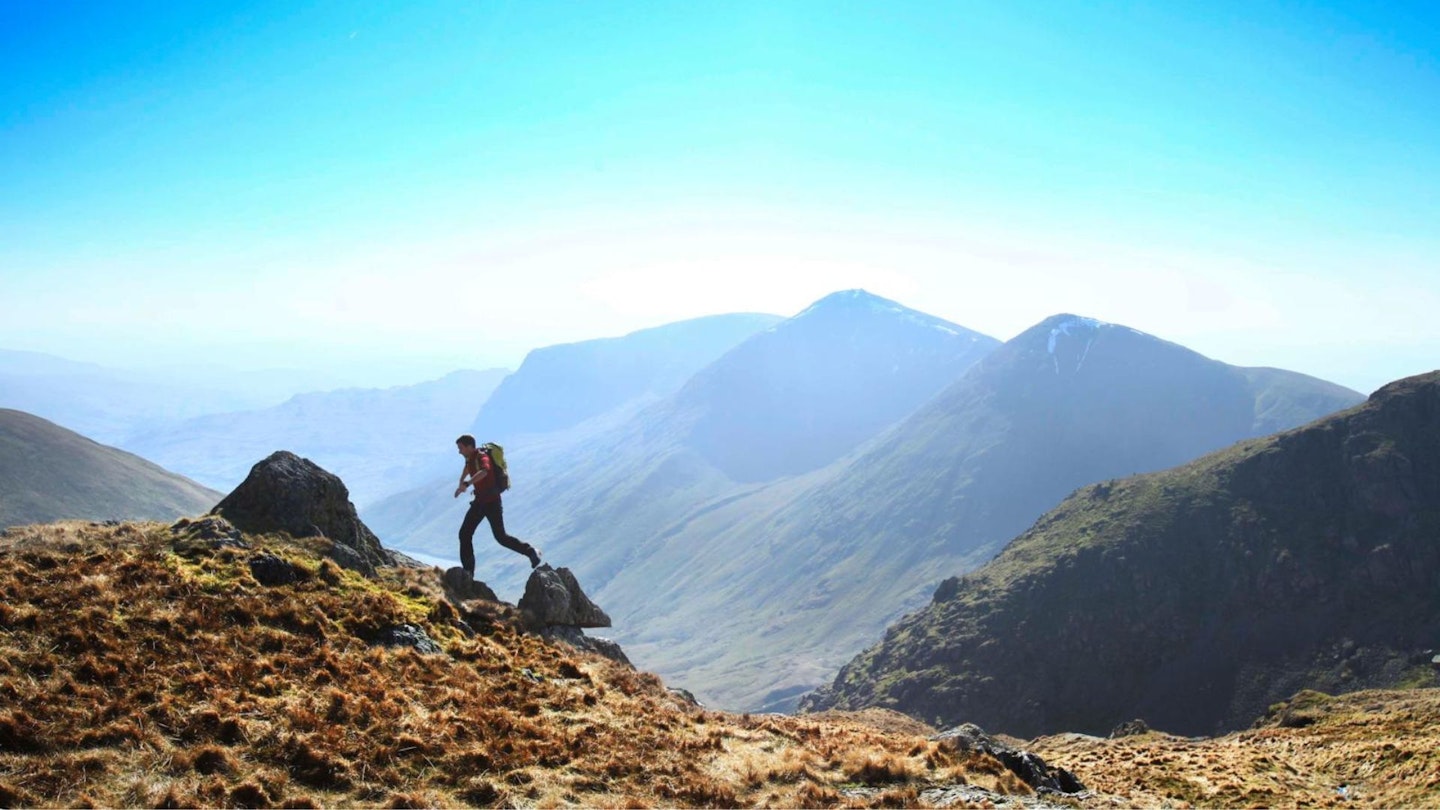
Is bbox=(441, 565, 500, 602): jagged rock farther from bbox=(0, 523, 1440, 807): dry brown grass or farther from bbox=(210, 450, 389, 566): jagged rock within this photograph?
bbox=(210, 450, 389, 566): jagged rock

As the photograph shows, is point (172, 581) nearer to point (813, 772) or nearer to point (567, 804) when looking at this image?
point (567, 804)

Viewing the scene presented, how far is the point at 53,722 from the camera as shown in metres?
15.6

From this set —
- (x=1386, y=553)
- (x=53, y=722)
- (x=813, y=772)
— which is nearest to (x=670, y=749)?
(x=813, y=772)

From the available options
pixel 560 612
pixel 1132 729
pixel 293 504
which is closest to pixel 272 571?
pixel 293 504

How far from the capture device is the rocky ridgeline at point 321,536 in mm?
25388

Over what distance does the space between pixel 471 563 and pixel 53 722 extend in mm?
16980

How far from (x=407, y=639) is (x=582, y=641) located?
9.32 meters

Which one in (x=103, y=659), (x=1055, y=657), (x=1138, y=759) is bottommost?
(x=1055, y=657)

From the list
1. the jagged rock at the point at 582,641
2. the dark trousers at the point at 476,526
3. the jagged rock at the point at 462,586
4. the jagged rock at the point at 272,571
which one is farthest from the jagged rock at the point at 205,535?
the jagged rock at the point at 582,641

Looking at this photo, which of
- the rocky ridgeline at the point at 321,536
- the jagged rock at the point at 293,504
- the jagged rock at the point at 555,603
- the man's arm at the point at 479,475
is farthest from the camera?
the jagged rock at the point at 555,603

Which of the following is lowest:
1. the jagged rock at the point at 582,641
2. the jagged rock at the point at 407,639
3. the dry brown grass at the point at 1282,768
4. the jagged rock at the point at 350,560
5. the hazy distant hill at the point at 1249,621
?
the hazy distant hill at the point at 1249,621

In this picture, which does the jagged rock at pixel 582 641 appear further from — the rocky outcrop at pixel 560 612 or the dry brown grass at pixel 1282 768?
the dry brown grass at pixel 1282 768

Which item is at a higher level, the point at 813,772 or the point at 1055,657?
the point at 813,772

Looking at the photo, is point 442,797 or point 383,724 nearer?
point 442,797
